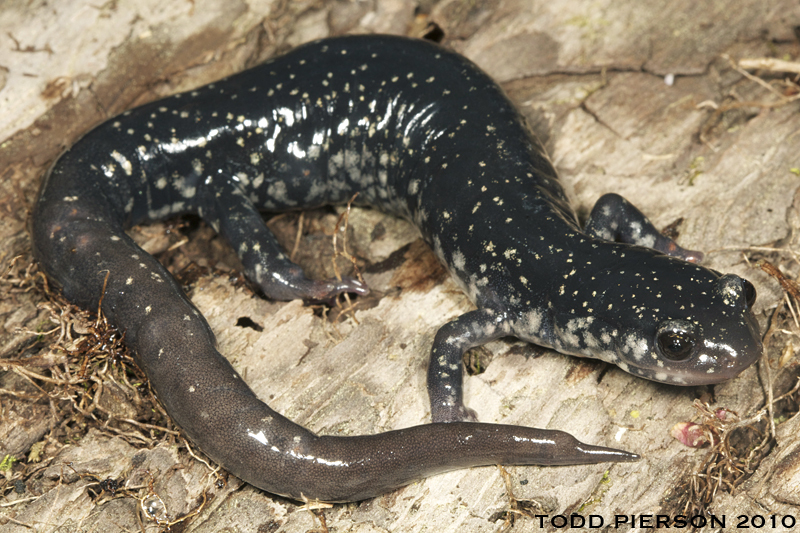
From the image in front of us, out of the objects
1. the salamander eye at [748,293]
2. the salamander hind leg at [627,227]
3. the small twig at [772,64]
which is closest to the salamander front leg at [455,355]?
the salamander hind leg at [627,227]

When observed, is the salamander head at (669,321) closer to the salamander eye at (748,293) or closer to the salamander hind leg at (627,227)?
the salamander eye at (748,293)

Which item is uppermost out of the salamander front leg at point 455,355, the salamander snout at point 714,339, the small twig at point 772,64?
the small twig at point 772,64

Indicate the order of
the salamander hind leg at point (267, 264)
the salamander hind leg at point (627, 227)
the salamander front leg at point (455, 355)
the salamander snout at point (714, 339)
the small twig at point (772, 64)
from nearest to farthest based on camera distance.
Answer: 1. the salamander snout at point (714, 339)
2. the salamander front leg at point (455, 355)
3. the salamander hind leg at point (627, 227)
4. the salamander hind leg at point (267, 264)
5. the small twig at point (772, 64)

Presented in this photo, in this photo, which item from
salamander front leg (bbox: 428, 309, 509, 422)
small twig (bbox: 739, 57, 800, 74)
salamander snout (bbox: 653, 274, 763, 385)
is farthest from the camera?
small twig (bbox: 739, 57, 800, 74)

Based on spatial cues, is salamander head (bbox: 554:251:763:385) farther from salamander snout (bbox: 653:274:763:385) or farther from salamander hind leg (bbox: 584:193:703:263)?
salamander hind leg (bbox: 584:193:703:263)

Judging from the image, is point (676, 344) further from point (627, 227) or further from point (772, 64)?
point (772, 64)

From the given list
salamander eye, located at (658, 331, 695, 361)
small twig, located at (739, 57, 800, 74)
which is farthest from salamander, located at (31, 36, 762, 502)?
small twig, located at (739, 57, 800, 74)
